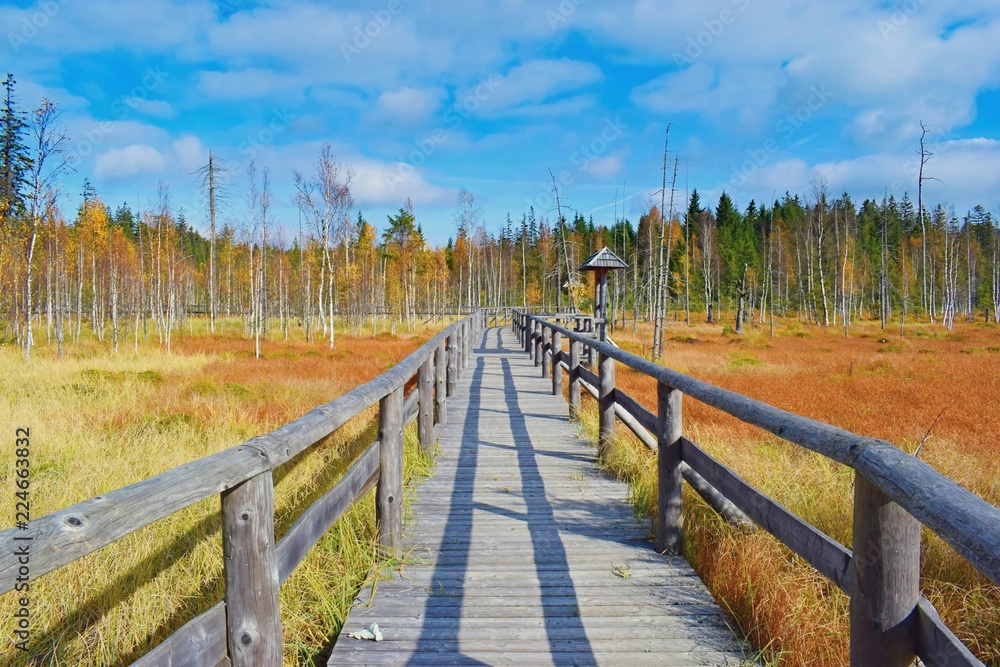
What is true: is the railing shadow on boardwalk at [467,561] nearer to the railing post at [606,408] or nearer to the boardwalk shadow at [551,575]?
the boardwalk shadow at [551,575]

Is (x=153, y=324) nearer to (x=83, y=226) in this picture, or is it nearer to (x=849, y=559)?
(x=83, y=226)

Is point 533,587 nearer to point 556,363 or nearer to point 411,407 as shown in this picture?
point 411,407

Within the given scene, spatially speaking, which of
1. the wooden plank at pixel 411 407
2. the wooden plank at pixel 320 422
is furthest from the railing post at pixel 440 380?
the wooden plank at pixel 320 422

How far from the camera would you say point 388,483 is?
364 centimetres

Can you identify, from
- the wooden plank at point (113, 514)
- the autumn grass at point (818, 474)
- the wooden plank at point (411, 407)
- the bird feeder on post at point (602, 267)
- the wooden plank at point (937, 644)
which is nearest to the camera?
the wooden plank at point (113, 514)

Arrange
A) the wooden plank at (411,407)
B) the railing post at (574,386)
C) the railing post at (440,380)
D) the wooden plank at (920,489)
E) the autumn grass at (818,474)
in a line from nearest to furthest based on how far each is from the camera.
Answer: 1. the wooden plank at (920,489)
2. the autumn grass at (818,474)
3. the wooden plank at (411,407)
4. the railing post at (440,380)
5. the railing post at (574,386)

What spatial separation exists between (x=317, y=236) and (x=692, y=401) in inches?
951

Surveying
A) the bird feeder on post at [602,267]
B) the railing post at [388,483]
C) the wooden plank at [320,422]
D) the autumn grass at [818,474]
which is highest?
the bird feeder on post at [602,267]

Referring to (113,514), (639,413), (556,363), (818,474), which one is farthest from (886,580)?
(556,363)

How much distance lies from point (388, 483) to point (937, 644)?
9.21 ft

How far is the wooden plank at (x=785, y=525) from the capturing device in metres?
2.01

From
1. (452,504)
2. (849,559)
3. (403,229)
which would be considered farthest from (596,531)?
(403,229)

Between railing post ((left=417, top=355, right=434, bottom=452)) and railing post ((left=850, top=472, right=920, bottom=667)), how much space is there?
4120mm

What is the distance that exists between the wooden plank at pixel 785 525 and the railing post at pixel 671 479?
21 centimetres
